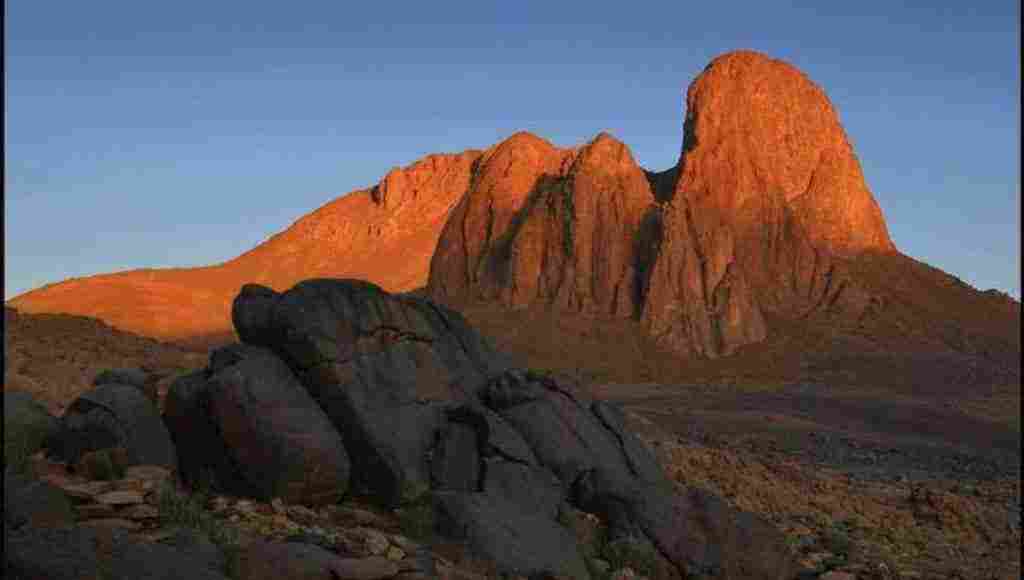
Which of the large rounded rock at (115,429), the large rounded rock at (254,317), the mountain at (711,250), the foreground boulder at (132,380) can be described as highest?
the mountain at (711,250)

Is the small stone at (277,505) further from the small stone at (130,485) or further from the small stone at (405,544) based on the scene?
the small stone at (130,485)

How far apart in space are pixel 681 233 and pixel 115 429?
256 feet

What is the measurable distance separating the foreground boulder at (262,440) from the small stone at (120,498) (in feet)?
5.82

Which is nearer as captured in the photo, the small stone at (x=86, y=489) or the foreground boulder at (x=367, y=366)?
the small stone at (x=86, y=489)

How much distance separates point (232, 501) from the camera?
11227mm

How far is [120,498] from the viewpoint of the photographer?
32.0 ft

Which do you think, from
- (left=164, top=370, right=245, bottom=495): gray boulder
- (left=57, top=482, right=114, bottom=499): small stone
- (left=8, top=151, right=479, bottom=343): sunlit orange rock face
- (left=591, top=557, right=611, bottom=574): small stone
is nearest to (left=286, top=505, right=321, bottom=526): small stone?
(left=164, top=370, right=245, bottom=495): gray boulder

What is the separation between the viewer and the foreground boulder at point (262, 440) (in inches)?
455

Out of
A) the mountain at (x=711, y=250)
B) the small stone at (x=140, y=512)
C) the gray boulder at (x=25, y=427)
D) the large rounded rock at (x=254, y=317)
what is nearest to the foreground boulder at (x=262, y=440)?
the large rounded rock at (x=254, y=317)

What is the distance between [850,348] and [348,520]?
78.4 meters

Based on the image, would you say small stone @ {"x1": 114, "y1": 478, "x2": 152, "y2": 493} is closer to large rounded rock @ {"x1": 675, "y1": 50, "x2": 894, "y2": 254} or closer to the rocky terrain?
the rocky terrain

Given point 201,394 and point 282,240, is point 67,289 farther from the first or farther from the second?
point 201,394

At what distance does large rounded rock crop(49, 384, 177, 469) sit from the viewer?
456 inches

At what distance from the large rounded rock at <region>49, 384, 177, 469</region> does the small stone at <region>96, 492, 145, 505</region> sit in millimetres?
1727
